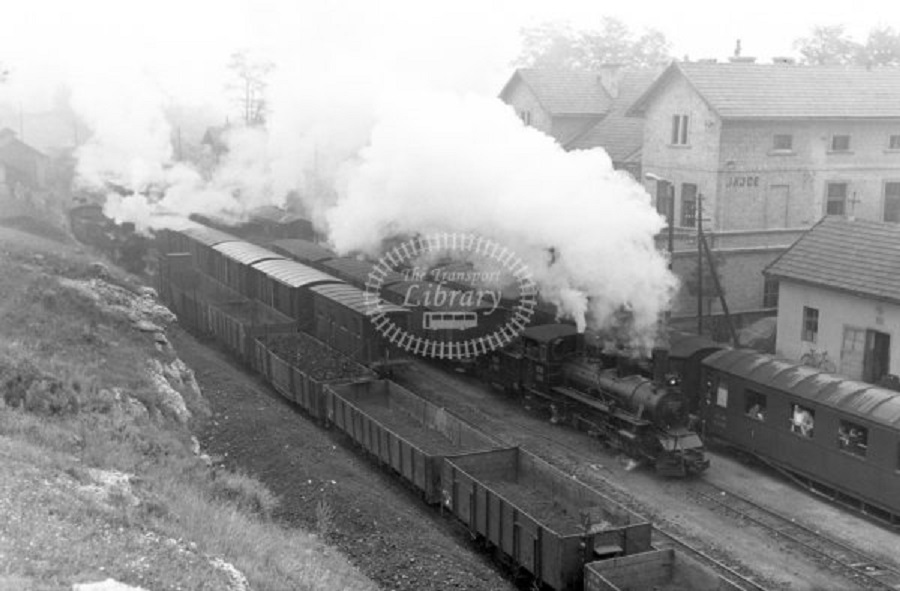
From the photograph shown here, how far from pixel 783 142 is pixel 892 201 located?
5086mm

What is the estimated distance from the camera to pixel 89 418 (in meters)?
15.0

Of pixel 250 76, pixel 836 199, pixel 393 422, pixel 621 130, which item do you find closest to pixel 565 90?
pixel 621 130

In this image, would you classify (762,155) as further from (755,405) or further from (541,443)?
(541,443)

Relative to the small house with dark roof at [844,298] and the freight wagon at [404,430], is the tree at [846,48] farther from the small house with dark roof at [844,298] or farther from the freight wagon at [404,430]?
the freight wagon at [404,430]

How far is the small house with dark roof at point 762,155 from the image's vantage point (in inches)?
1129

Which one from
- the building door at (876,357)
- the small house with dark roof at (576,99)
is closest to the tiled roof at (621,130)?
the small house with dark roof at (576,99)

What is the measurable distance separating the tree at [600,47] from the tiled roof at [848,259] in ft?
160

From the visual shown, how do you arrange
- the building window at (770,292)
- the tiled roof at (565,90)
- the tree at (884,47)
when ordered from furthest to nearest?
the tree at (884,47)
the tiled roof at (565,90)
the building window at (770,292)

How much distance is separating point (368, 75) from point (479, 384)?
13.5 meters

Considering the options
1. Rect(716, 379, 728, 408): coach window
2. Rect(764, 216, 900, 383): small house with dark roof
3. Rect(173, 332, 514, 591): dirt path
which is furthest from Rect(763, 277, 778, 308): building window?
Rect(173, 332, 514, 591): dirt path

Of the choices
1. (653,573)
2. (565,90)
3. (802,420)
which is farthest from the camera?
(565,90)

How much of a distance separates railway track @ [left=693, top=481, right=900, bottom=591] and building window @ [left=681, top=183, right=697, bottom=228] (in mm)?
14482

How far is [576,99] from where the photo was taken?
1603 inches

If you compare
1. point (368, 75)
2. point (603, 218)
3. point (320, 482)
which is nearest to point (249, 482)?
point (320, 482)
